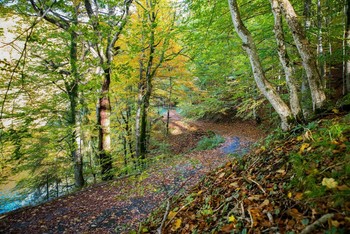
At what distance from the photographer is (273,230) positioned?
1837 millimetres

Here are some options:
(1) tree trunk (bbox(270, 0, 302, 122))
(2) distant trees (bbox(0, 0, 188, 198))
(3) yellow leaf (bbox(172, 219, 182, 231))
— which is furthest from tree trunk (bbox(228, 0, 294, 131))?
(2) distant trees (bbox(0, 0, 188, 198))

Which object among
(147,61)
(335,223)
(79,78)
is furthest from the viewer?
(147,61)

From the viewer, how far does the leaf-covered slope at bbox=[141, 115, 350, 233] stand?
68.5 inches

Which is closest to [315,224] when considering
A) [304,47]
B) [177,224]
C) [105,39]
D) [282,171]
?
[282,171]

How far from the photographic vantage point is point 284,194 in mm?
2203

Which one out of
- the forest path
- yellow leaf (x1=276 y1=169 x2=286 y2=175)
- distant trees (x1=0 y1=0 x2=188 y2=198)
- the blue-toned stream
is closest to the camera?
yellow leaf (x1=276 y1=169 x2=286 y2=175)

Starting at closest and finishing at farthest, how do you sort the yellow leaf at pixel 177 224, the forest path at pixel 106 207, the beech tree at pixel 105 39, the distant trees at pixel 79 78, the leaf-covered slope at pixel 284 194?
1. the leaf-covered slope at pixel 284 194
2. the yellow leaf at pixel 177 224
3. the forest path at pixel 106 207
4. the beech tree at pixel 105 39
5. the distant trees at pixel 79 78

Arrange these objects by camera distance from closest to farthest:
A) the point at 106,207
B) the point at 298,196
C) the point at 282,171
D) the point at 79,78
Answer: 1. the point at 298,196
2. the point at 282,171
3. the point at 79,78
4. the point at 106,207

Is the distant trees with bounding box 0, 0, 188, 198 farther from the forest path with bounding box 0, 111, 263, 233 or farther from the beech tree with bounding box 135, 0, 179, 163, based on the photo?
the forest path with bounding box 0, 111, 263, 233

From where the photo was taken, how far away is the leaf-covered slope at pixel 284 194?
1.74m

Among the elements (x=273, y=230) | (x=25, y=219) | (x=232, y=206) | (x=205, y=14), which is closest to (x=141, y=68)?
(x=205, y=14)

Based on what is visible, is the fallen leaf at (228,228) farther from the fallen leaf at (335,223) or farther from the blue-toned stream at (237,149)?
the blue-toned stream at (237,149)

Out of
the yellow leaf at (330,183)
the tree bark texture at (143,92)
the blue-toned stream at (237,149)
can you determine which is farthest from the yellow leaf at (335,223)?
the tree bark texture at (143,92)

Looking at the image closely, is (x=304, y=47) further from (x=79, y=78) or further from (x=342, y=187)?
(x=79, y=78)
